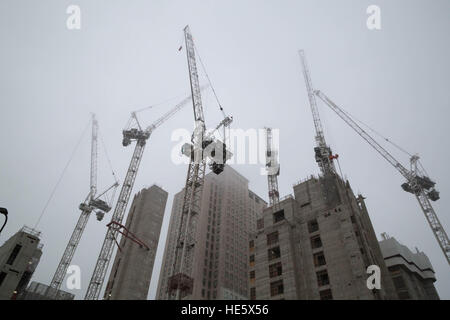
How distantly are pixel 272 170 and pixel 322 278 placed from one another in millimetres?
61303

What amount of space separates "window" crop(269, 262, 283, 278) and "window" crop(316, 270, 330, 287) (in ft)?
28.8

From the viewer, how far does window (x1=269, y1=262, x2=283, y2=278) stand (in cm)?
7088

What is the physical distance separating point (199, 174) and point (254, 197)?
106 metres

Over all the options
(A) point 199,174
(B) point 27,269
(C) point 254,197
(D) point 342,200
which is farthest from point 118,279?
(C) point 254,197

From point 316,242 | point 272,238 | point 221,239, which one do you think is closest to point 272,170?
point 221,239

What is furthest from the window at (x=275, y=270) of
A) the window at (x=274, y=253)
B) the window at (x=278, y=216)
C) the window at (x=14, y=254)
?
the window at (x=14, y=254)

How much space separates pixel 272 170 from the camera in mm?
122812

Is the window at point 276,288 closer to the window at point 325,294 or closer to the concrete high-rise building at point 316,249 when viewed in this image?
the concrete high-rise building at point 316,249

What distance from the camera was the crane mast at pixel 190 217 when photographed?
55156 millimetres

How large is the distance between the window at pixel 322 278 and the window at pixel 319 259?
1834 mm

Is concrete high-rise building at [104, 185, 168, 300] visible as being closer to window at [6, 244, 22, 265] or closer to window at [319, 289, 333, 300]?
window at [6, 244, 22, 265]

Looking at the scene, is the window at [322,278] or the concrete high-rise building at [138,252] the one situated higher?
the concrete high-rise building at [138,252]

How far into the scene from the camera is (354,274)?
60406 mm
